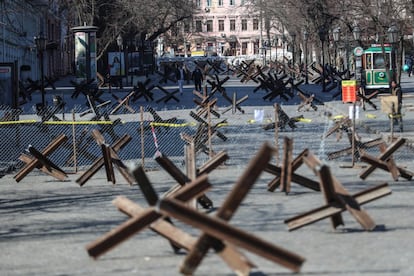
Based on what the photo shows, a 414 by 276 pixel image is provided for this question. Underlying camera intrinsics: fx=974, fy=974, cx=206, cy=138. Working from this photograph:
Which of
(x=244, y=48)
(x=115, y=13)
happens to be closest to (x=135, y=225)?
(x=115, y=13)

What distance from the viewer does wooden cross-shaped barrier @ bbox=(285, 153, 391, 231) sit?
35.2 feet

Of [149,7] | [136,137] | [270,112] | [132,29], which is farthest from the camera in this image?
[132,29]

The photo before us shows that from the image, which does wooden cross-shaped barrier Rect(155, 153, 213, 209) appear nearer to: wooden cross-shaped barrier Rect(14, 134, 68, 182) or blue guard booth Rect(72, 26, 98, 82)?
wooden cross-shaped barrier Rect(14, 134, 68, 182)

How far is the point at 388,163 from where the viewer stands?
15773 millimetres

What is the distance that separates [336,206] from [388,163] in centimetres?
516

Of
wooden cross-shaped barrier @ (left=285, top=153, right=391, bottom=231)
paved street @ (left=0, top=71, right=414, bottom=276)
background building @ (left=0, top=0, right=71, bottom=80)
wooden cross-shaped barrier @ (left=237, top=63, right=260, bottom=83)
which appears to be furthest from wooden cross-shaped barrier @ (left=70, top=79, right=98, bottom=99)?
wooden cross-shaped barrier @ (left=285, top=153, right=391, bottom=231)

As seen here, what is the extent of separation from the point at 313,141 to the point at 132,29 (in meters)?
50.2

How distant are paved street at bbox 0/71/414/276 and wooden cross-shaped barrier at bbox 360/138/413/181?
139 mm

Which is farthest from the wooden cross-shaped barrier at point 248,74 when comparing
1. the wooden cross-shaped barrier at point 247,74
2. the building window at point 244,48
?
the building window at point 244,48

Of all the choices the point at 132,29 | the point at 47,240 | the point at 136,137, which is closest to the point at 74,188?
the point at 47,240

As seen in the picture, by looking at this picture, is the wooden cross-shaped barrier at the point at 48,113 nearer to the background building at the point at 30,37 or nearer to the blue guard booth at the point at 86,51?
the background building at the point at 30,37

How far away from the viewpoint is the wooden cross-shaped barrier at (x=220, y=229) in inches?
280

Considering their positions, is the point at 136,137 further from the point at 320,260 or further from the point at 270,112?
Answer: the point at 320,260

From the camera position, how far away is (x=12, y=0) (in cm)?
2769
